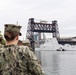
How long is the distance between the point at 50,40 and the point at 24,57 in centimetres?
14163

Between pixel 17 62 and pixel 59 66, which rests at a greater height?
Result: pixel 17 62

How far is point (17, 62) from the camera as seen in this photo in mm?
3326

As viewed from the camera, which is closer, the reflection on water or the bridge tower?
the reflection on water

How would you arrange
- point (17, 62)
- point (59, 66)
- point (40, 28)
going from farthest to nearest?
point (40, 28) → point (59, 66) → point (17, 62)

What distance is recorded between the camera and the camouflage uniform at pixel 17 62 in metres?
3.31

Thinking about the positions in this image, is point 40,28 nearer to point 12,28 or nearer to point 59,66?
point 59,66

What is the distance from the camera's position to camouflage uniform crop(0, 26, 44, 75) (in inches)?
130

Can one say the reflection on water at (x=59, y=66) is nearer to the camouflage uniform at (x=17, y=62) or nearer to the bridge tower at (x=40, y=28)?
the camouflage uniform at (x=17, y=62)

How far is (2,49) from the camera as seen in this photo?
3.40m

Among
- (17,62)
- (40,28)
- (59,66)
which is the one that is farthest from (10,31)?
(40,28)

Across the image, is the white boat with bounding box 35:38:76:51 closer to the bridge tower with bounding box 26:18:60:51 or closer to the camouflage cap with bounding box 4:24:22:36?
the bridge tower with bounding box 26:18:60:51

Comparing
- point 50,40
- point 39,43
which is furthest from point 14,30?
point 39,43

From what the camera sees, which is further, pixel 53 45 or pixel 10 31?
pixel 53 45


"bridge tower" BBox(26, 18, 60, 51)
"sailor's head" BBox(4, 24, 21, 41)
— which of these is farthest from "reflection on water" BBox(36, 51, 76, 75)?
"bridge tower" BBox(26, 18, 60, 51)
